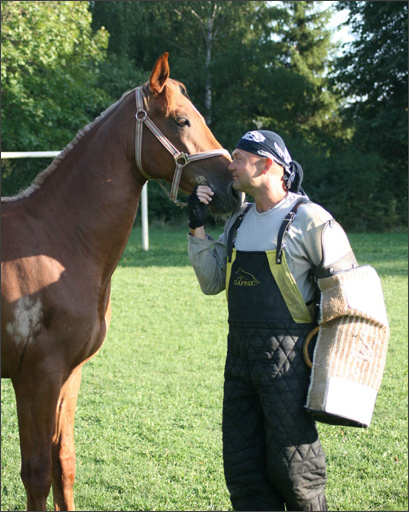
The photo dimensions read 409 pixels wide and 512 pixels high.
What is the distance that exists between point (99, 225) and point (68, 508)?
1.57 metres

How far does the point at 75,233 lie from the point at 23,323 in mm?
511

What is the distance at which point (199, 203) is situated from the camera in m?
2.81

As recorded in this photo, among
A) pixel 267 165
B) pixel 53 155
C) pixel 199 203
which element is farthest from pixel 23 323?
pixel 53 155

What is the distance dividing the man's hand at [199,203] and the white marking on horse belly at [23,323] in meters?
0.84

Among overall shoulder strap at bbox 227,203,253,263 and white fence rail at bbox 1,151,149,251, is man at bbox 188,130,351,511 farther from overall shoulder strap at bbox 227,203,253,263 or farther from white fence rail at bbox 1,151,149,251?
white fence rail at bbox 1,151,149,251

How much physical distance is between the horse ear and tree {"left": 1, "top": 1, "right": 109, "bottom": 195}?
1481 cm

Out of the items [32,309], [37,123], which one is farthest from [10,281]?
[37,123]

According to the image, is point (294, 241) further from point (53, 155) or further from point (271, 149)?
point (53, 155)

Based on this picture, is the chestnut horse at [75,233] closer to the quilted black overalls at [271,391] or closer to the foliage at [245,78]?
the quilted black overalls at [271,391]

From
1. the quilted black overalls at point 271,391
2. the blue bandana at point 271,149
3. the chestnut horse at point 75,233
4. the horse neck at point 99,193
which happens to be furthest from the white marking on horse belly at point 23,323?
the blue bandana at point 271,149

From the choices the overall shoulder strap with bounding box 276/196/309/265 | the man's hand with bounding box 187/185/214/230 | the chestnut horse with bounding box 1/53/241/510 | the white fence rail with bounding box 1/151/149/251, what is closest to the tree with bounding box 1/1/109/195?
the white fence rail with bounding box 1/151/149/251

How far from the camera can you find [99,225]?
2955mm

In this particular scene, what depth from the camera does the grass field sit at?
3662 millimetres

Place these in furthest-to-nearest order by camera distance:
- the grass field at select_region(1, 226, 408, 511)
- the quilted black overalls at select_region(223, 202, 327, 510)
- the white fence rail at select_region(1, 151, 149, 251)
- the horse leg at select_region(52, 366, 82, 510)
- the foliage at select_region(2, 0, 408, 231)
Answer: the foliage at select_region(2, 0, 408, 231), the white fence rail at select_region(1, 151, 149, 251), the grass field at select_region(1, 226, 408, 511), the horse leg at select_region(52, 366, 82, 510), the quilted black overalls at select_region(223, 202, 327, 510)
